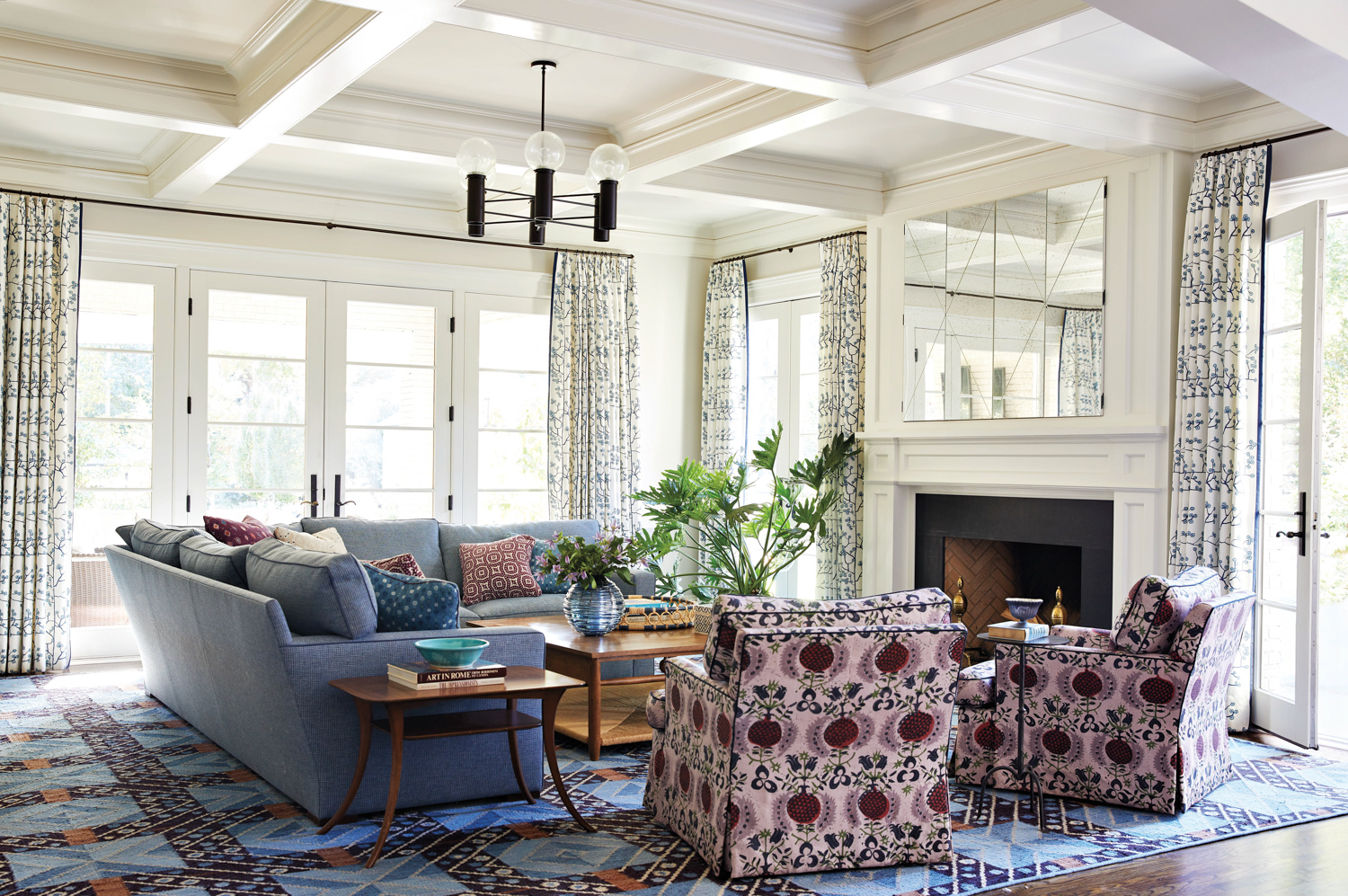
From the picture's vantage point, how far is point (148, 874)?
11.0 ft

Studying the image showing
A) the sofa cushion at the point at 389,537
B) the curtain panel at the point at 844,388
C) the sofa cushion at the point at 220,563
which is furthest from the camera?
the curtain panel at the point at 844,388

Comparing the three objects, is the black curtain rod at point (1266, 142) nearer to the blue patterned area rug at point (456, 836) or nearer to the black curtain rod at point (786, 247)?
the black curtain rod at point (786, 247)

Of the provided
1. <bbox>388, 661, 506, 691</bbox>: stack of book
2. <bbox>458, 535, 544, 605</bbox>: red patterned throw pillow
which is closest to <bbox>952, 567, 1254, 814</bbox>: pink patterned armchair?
<bbox>388, 661, 506, 691</bbox>: stack of book

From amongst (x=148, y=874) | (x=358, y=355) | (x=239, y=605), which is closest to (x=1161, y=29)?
(x=239, y=605)

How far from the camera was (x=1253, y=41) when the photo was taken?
295 cm

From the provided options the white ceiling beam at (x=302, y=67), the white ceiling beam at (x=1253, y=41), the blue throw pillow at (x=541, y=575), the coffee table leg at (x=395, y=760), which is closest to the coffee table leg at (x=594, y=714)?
the coffee table leg at (x=395, y=760)

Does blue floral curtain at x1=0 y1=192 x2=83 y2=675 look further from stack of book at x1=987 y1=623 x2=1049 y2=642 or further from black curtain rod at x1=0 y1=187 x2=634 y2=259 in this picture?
stack of book at x1=987 y1=623 x2=1049 y2=642

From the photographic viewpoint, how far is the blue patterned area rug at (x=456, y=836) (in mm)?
3346

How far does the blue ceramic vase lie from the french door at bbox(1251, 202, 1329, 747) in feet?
9.79

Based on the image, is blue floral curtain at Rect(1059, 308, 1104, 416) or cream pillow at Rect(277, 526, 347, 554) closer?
blue floral curtain at Rect(1059, 308, 1104, 416)

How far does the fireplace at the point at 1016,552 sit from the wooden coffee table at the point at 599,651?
78.9 inches

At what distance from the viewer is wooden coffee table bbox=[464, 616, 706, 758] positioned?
4.76 metres

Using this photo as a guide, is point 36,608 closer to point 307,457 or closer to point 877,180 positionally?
point 307,457

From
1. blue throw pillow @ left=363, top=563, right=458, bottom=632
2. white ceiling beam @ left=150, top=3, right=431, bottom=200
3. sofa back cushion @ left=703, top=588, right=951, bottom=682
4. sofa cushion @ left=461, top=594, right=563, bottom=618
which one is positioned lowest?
sofa cushion @ left=461, top=594, right=563, bottom=618
